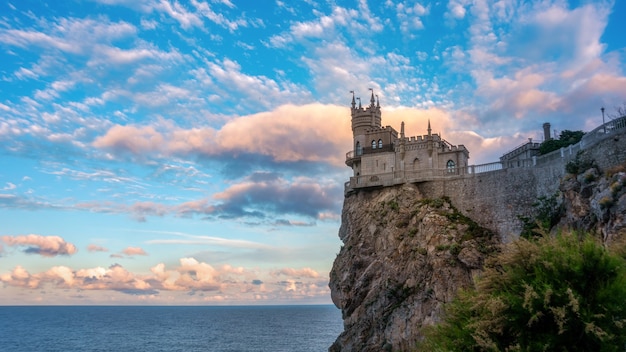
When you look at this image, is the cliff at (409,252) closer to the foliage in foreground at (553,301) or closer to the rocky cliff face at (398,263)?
the rocky cliff face at (398,263)

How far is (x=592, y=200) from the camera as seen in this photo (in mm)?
33969

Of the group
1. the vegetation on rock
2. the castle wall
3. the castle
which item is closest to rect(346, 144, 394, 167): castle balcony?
the castle

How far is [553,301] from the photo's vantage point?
1919cm

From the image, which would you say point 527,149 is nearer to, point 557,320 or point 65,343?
point 557,320

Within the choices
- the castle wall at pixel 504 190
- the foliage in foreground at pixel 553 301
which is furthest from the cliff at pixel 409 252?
the foliage in foreground at pixel 553 301

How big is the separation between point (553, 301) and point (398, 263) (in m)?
30.0

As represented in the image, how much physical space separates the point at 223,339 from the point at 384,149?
3144 inches

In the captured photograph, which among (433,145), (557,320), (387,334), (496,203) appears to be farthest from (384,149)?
(557,320)

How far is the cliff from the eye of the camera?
38.3 meters

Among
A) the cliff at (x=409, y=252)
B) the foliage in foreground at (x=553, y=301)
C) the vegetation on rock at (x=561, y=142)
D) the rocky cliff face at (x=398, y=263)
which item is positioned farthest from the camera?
the vegetation on rock at (x=561, y=142)

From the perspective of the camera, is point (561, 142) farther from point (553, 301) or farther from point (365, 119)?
point (553, 301)

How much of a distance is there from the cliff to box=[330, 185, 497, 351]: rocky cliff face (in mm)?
81

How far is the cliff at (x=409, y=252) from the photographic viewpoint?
3831 centimetres

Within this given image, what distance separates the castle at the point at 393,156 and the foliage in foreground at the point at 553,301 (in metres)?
30.1
